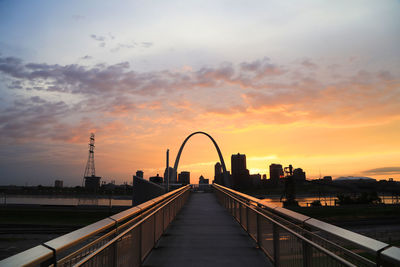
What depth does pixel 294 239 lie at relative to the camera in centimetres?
474

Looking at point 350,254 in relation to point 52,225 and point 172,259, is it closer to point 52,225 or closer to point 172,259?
point 172,259

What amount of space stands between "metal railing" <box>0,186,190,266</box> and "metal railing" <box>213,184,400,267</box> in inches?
87.8

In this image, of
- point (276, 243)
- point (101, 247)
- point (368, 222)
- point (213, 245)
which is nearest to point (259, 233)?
point (213, 245)

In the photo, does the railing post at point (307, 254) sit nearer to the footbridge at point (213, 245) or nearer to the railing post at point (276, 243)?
the footbridge at point (213, 245)

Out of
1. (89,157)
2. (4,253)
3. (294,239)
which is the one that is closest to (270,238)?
(294,239)

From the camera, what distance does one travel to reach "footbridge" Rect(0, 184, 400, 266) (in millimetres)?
2549

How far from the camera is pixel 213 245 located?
7742 millimetres

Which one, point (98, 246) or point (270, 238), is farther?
point (270, 238)

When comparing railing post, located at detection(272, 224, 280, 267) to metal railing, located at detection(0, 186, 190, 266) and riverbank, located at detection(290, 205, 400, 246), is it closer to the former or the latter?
metal railing, located at detection(0, 186, 190, 266)

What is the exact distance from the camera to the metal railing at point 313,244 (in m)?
2.44

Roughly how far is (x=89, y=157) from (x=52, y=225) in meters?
72.6

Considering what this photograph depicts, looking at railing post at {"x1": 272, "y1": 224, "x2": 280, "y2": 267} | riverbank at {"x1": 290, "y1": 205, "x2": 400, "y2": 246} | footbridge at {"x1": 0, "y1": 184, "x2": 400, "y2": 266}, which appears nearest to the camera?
footbridge at {"x1": 0, "y1": 184, "x2": 400, "y2": 266}

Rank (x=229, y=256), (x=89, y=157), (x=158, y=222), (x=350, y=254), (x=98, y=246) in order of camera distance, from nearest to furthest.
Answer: (x=350, y=254)
(x=98, y=246)
(x=229, y=256)
(x=158, y=222)
(x=89, y=157)

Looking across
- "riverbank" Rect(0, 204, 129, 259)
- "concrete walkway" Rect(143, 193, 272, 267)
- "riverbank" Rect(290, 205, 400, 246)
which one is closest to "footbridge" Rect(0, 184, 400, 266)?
A: "concrete walkway" Rect(143, 193, 272, 267)
